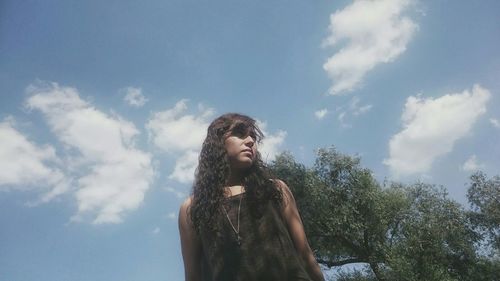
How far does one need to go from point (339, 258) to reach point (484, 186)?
1107 cm

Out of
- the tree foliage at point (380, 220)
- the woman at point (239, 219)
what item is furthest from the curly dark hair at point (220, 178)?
the tree foliage at point (380, 220)

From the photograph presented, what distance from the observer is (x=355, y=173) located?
25812 mm

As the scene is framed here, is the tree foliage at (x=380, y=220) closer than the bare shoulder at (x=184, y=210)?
No

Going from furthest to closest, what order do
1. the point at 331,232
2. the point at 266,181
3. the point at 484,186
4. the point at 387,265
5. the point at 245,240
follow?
the point at 484,186
the point at 331,232
the point at 387,265
the point at 266,181
the point at 245,240

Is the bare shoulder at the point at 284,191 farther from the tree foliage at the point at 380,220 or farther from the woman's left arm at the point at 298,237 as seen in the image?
the tree foliage at the point at 380,220

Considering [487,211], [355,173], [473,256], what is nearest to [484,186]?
[487,211]

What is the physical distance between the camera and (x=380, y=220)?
24562 millimetres

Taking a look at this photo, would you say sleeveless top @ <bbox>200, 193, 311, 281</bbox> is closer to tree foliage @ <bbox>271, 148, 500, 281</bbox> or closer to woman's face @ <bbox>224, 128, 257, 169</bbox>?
woman's face @ <bbox>224, 128, 257, 169</bbox>

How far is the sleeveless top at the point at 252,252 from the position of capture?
2.54 metres

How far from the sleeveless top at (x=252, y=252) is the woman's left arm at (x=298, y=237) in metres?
0.09

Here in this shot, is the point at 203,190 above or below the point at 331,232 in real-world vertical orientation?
below

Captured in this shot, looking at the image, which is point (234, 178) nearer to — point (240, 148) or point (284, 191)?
point (240, 148)

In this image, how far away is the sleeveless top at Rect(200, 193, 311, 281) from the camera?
2.54 metres

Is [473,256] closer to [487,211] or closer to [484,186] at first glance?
[487,211]
